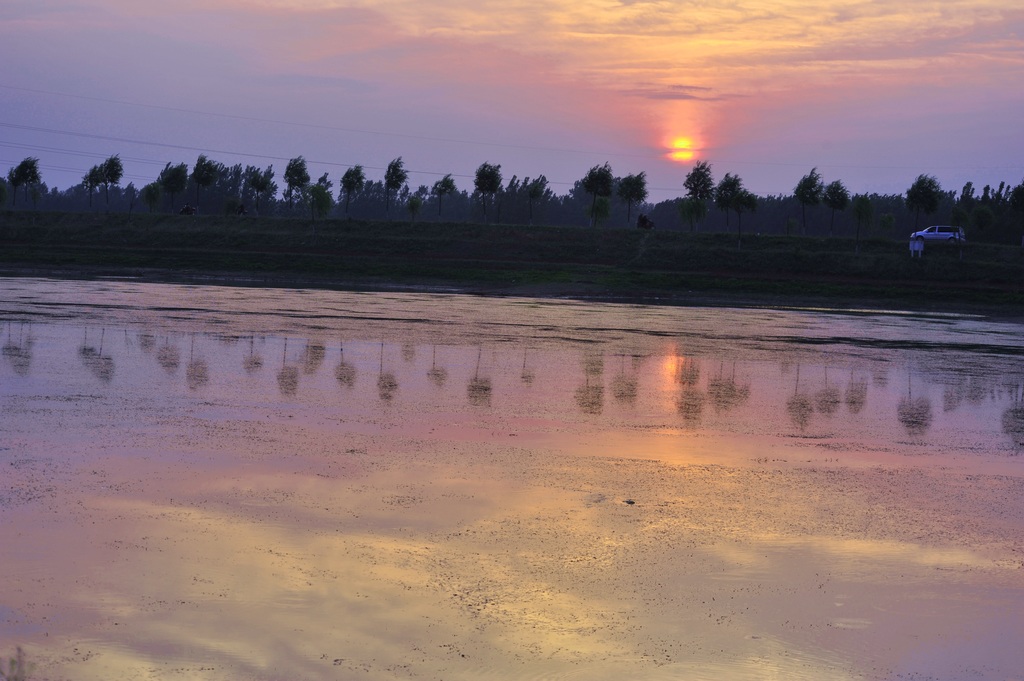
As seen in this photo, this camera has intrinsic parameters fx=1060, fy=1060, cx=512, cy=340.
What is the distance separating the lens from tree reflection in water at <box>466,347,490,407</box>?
59.5 ft

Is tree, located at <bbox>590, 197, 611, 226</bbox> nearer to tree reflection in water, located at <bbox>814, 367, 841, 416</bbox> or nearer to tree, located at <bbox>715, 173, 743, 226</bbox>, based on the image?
tree, located at <bbox>715, 173, 743, 226</bbox>

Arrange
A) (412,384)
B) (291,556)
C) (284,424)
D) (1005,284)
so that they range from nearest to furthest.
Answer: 1. (291,556)
2. (284,424)
3. (412,384)
4. (1005,284)

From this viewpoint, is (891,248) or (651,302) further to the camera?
(891,248)

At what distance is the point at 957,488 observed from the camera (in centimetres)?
1312

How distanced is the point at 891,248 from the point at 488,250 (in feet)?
101

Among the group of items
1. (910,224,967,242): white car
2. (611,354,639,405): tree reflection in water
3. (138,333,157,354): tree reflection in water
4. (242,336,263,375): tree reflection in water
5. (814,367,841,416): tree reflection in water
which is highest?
(910,224,967,242): white car

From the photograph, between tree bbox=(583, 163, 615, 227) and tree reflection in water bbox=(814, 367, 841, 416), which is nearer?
tree reflection in water bbox=(814, 367, 841, 416)

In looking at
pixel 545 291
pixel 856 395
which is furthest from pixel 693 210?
pixel 856 395

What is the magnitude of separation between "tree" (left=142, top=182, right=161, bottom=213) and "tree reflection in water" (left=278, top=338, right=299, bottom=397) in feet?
277

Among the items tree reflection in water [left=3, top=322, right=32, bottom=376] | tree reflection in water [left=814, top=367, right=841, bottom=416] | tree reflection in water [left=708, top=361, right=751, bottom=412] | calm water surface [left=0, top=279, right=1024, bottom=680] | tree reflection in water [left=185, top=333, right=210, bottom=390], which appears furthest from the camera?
tree reflection in water [left=3, top=322, right=32, bottom=376]

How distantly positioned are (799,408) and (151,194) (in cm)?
9181

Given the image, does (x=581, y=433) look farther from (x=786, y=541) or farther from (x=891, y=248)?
(x=891, y=248)

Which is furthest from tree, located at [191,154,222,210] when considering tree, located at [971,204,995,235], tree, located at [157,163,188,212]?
tree, located at [971,204,995,235]

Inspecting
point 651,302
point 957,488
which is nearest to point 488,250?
point 651,302
